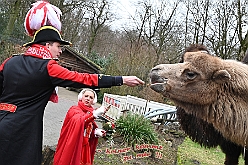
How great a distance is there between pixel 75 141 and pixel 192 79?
5.96 feet

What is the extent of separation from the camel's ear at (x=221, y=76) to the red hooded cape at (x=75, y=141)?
5.83ft

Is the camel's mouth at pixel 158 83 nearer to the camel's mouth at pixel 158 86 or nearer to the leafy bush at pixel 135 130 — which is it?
the camel's mouth at pixel 158 86

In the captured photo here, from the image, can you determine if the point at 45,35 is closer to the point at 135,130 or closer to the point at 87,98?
the point at 87,98

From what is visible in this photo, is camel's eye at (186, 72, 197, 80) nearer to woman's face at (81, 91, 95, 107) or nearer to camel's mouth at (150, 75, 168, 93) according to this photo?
camel's mouth at (150, 75, 168, 93)

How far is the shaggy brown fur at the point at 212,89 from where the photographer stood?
3.27m

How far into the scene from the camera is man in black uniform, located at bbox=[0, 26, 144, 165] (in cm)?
252

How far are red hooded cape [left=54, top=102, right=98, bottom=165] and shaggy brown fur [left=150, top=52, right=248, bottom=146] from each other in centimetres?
122

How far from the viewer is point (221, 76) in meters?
3.29

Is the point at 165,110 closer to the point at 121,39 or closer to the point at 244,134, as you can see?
the point at 244,134

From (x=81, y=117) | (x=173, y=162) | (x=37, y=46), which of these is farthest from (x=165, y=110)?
(x=37, y=46)

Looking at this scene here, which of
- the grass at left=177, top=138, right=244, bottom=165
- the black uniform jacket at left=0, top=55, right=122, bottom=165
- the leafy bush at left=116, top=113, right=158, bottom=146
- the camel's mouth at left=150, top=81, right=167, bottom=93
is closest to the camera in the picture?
the black uniform jacket at left=0, top=55, right=122, bottom=165

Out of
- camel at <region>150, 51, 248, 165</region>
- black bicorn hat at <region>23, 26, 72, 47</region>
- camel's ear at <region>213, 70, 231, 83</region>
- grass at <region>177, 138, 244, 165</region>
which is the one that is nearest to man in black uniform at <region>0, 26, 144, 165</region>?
black bicorn hat at <region>23, 26, 72, 47</region>

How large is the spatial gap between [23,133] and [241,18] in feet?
66.5

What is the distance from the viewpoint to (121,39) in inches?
1187
